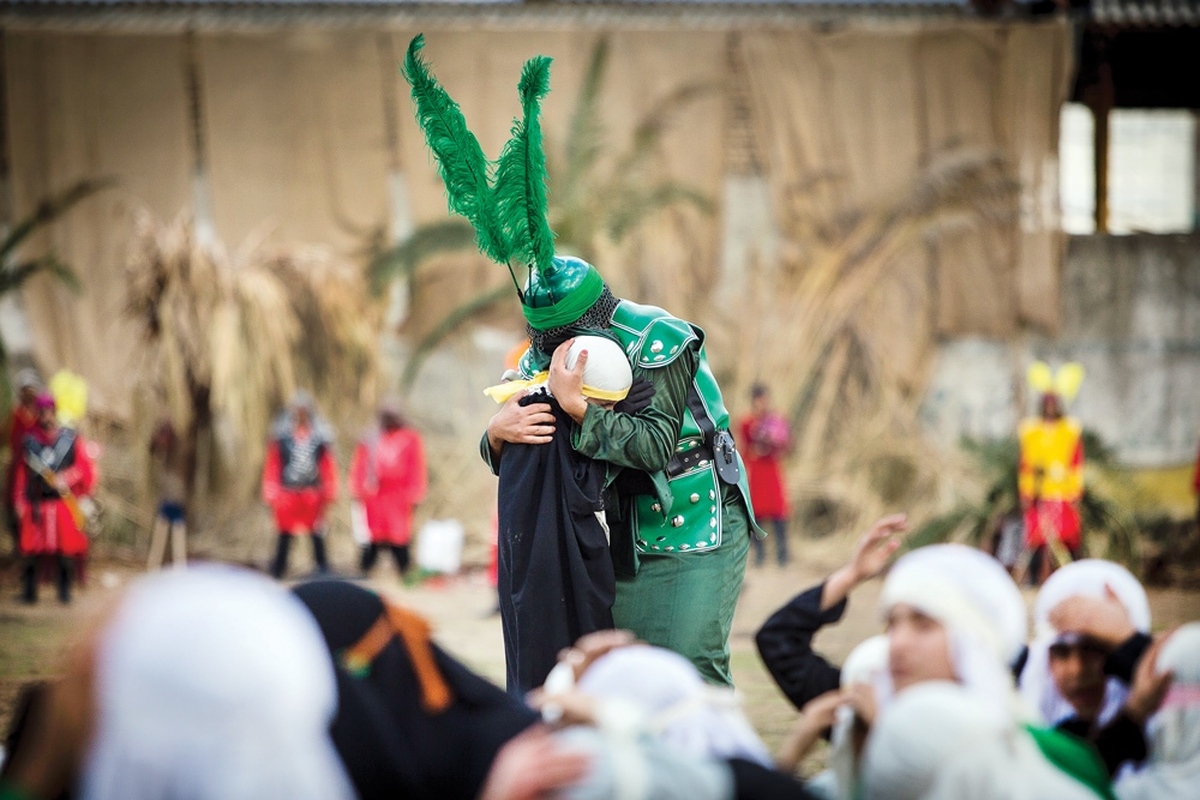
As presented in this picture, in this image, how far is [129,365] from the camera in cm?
1295

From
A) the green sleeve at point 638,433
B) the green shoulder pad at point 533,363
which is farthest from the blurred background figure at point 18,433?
the green sleeve at point 638,433

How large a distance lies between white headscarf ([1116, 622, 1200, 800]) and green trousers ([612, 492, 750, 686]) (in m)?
1.33

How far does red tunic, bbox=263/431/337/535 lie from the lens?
11297mm

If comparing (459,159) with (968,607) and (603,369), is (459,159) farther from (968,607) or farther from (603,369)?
(968,607)

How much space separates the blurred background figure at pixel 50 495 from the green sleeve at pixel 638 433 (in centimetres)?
801

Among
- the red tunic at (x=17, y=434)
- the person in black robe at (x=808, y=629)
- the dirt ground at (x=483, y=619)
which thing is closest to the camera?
the person in black robe at (x=808, y=629)

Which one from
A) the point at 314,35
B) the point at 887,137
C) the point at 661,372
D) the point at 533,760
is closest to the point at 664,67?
the point at 887,137

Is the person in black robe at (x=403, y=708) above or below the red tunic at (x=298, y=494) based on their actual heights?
above

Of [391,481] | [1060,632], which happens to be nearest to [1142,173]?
[391,481]

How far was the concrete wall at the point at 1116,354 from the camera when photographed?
527 inches

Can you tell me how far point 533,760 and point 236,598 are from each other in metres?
0.49

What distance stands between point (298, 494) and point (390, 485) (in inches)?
31.2

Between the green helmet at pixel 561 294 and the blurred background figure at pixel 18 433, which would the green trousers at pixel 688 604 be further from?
the blurred background figure at pixel 18 433

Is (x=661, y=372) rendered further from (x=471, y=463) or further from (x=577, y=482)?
(x=471, y=463)
